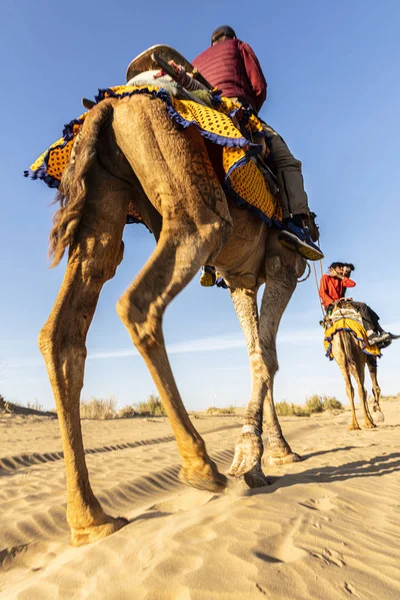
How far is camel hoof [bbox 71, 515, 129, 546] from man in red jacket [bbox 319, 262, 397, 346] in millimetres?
8744

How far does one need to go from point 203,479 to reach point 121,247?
1.71 m

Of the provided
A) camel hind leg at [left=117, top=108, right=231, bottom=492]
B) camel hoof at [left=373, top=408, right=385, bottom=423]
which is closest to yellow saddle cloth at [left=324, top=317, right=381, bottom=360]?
camel hoof at [left=373, top=408, right=385, bottom=423]

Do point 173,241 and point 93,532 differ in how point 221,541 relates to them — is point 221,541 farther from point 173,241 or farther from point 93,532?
point 173,241

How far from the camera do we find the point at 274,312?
421 centimetres

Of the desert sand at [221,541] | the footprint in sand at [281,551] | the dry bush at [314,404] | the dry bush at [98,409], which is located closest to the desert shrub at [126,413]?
the dry bush at [98,409]

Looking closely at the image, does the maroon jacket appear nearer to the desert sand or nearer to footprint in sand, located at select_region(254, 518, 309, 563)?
the desert sand

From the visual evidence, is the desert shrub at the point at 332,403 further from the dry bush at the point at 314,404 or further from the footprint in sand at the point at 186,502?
the footprint in sand at the point at 186,502

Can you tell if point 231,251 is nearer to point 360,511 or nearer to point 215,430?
point 360,511

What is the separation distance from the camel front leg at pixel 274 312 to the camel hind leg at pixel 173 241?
4.07 feet

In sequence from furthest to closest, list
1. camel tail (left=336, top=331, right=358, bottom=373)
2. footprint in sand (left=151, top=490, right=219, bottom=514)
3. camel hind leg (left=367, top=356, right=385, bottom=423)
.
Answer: camel hind leg (left=367, top=356, right=385, bottom=423) → camel tail (left=336, top=331, right=358, bottom=373) → footprint in sand (left=151, top=490, right=219, bottom=514)

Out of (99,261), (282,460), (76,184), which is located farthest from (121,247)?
(282,460)

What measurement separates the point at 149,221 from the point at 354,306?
823cm

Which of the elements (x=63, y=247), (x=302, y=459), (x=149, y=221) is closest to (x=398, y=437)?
(x=302, y=459)

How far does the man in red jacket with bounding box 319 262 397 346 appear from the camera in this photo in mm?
10602
